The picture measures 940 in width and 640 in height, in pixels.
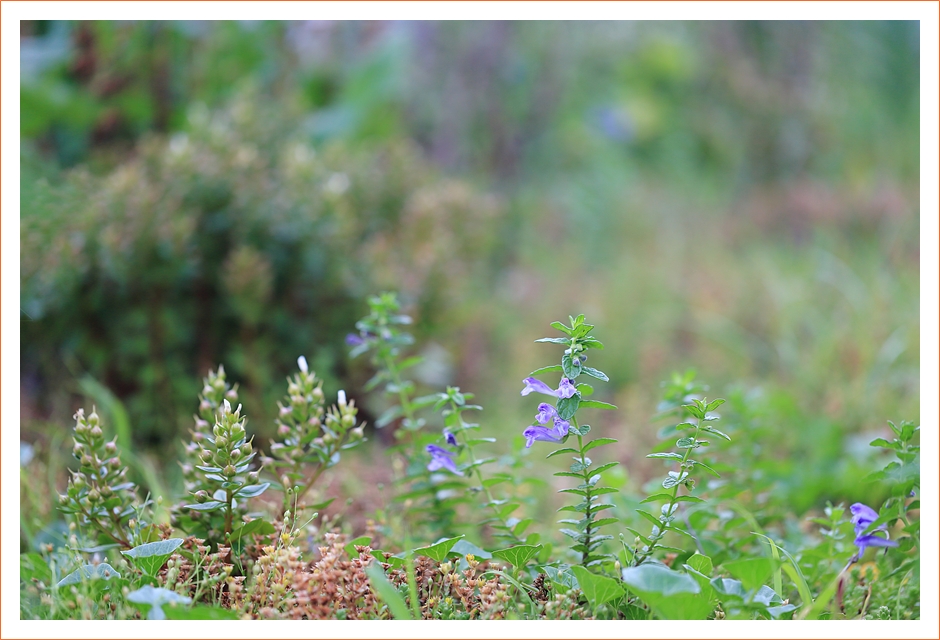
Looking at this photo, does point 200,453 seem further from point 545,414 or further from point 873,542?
point 873,542

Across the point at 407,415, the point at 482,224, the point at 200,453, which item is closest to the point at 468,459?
the point at 407,415

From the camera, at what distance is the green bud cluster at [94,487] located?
1.26 metres

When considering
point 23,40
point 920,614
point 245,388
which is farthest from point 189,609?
point 23,40

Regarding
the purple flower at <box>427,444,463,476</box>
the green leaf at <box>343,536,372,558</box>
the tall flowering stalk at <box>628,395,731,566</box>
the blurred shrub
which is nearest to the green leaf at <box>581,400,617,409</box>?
the tall flowering stalk at <box>628,395,731,566</box>

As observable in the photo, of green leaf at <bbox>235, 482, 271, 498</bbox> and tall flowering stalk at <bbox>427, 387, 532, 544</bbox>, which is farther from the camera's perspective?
tall flowering stalk at <bbox>427, 387, 532, 544</bbox>

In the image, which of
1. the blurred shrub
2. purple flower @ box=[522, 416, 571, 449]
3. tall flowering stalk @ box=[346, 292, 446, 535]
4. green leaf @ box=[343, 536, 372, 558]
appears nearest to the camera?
purple flower @ box=[522, 416, 571, 449]

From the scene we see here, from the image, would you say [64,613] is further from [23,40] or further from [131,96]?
[23,40]

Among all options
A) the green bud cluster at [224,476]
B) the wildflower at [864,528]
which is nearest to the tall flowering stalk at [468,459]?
the green bud cluster at [224,476]

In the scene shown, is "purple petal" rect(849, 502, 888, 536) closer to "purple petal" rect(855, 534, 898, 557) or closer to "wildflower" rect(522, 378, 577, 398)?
"purple petal" rect(855, 534, 898, 557)

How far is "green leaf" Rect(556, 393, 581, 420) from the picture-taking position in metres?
1.13

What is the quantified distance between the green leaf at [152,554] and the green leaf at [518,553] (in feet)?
1.74

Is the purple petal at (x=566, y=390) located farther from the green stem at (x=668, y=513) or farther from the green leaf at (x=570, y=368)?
the green stem at (x=668, y=513)

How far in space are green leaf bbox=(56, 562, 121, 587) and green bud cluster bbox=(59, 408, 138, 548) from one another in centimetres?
6

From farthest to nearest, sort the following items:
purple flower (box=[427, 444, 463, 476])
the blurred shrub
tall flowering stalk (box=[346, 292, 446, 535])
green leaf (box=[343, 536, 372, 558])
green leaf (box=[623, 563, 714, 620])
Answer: the blurred shrub → tall flowering stalk (box=[346, 292, 446, 535]) → purple flower (box=[427, 444, 463, 476]) → green leaf (box=[343, 536, 372, 558]) → green leaf (box=[623, 563, 714, 620])
